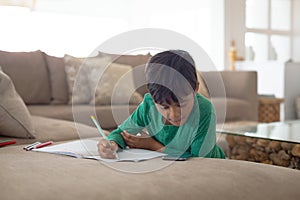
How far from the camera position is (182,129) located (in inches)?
48.2

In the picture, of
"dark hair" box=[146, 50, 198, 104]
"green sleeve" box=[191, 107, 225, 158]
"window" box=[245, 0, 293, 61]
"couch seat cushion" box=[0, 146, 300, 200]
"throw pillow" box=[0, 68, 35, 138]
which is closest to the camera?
"couch seat cushion" box=[0, 146, 300, 200]

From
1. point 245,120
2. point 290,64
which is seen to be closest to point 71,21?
point 245,120

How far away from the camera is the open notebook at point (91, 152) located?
116 cm

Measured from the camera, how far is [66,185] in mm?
853

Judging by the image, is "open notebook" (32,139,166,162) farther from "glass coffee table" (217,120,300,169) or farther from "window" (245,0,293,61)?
"window" (245,0,293,61)

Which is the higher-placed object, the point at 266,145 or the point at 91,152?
the point at 91,152

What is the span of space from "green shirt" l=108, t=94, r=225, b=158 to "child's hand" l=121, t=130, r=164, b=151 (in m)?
0.01

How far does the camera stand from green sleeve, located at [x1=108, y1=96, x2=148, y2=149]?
4.09ft

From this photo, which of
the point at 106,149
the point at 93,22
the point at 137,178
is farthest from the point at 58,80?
the point at 137,178

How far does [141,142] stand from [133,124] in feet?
0.22

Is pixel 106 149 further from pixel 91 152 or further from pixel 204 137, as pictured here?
pixel 204 137

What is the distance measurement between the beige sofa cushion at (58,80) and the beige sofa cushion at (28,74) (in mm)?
38

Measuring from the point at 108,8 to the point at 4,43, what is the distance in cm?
128

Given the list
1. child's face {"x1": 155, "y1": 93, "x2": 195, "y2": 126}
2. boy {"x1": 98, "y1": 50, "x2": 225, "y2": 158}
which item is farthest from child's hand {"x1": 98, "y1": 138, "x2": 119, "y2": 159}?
child's face {"x1": 155, "y1": 93, "x2": 195, "y2": 126}
